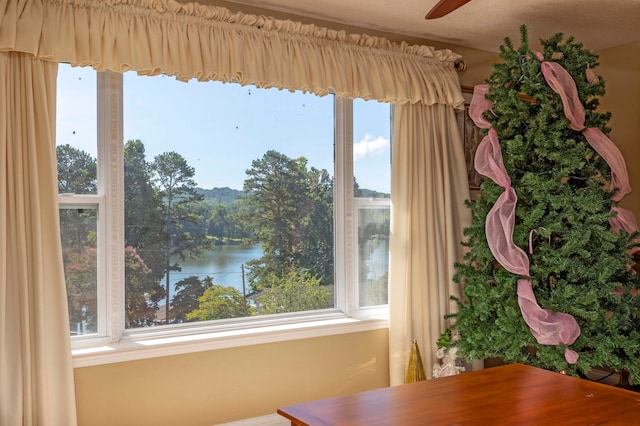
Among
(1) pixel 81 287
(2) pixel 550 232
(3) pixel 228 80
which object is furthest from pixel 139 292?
(2) pixel 550 232

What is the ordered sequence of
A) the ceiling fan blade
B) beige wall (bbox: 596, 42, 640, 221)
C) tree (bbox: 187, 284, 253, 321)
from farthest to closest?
1. beige wall (bbox: 596, 42, 640, 221)
2. tree (bbox: 187, 284, 253, 321)
3. the ceiling fan blade

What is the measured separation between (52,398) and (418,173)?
2.47 meters

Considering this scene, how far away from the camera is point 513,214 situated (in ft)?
10.7

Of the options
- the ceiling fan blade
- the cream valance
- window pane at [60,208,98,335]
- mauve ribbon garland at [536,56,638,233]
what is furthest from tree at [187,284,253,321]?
mauve ribbon garland at [536,56,638,233]

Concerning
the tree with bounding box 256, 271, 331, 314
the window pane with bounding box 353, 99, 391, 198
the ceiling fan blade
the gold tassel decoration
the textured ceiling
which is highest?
the textured ceiling

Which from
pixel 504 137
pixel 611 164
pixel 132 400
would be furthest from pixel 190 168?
pixel 611 164

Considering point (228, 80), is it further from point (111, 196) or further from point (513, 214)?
point (513, 214)

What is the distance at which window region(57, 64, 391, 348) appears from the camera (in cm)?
296

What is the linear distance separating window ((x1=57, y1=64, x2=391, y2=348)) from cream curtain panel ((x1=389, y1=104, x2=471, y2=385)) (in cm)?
17

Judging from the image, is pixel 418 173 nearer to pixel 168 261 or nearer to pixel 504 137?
pixel 504 137

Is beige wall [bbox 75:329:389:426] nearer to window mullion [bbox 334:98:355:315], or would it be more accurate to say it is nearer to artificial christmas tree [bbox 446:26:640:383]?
window mullion [bbox 334:98:355:315]

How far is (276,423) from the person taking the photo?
3.35 meters

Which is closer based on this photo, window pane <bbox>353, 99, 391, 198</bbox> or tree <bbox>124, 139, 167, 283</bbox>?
tree <bbox>124, 139, 167, 283</bbox>

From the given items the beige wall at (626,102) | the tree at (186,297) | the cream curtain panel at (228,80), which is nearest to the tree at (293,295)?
the tree at (186,297)
